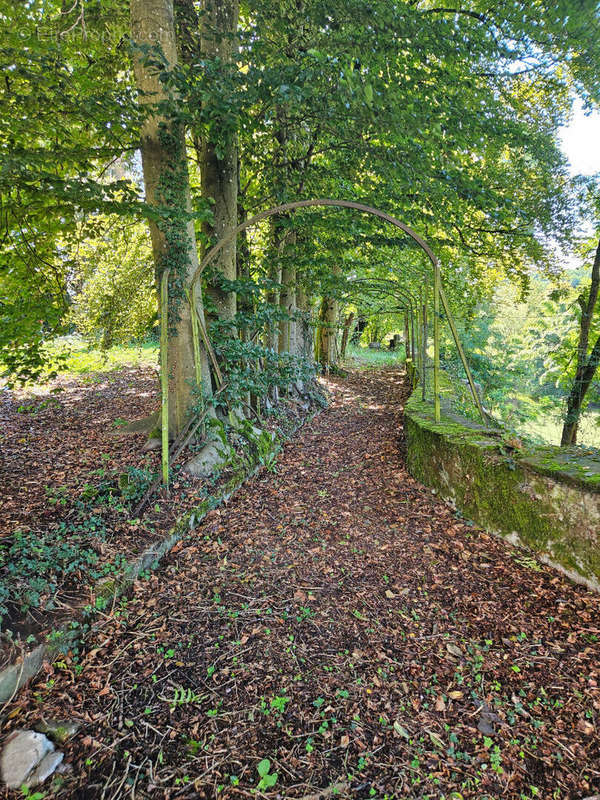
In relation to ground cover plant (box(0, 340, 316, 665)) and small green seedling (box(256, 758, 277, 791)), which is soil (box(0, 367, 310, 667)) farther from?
small green seedling (box(256, 758, 277, 791))

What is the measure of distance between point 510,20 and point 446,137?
48.7 inches

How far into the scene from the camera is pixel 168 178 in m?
4.29

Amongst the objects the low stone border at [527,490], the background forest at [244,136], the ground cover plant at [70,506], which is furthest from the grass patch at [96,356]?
the low stone border at [527,490]

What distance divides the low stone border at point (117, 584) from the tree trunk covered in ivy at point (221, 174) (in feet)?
8.13

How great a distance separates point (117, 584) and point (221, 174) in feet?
16.3

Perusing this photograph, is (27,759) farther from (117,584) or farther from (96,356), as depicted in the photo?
(96,356)

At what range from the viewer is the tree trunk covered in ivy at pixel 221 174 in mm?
4891

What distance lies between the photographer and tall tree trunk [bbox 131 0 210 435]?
4168 mm

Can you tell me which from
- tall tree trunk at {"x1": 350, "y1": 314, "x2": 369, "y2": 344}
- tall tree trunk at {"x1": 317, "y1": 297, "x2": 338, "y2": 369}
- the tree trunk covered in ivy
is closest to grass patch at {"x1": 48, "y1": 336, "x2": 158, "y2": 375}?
the tree trunk covered in ivy

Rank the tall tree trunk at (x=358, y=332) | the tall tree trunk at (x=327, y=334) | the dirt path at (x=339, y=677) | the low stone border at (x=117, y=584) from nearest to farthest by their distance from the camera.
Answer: the dirt path at (x=339, y=677)
the low stone border at (x=117, y=584)
the tall tree trunk at (x=327, y=334)
the tall tree trunk at (x=358, y=332)

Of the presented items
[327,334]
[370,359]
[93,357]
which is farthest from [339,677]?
[370,359]

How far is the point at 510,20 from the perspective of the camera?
4.27m

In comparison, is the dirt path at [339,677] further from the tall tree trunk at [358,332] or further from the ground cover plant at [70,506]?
the tall tree trunk at [358,332]

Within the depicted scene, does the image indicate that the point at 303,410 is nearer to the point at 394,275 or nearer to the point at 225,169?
the point at 225,169
